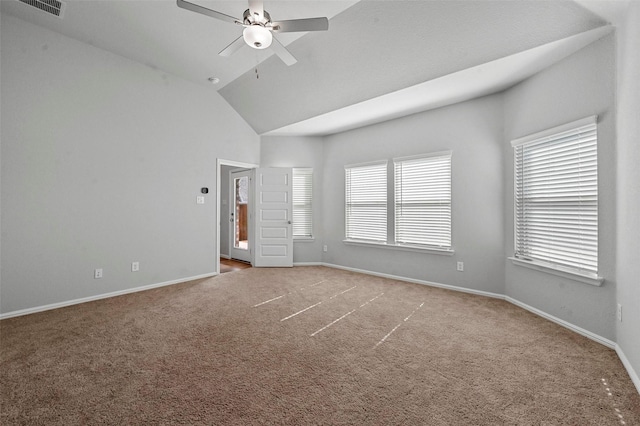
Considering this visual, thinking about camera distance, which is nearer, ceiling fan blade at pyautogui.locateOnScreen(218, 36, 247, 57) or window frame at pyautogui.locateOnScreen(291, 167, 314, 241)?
ceiling fan blade at pyautogui.locateOnScreen(218, 36, 247, 57)

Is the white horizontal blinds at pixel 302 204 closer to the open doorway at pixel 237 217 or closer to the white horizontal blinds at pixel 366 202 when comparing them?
the white horizontal blinds at pixel 366 202

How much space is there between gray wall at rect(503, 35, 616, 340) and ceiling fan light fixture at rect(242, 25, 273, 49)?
117 inches

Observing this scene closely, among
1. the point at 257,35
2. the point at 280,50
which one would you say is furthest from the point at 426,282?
the point at 257,35

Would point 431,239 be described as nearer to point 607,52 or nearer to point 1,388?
point 607,52

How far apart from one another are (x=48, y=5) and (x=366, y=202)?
4.73 metres

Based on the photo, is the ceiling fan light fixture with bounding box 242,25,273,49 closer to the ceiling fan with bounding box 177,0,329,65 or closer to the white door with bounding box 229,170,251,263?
the ceiling fan with bounding box 177,0,329,65

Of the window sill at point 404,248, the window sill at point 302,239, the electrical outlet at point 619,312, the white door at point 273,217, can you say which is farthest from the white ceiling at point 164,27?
the electrical outlet at point 619,312

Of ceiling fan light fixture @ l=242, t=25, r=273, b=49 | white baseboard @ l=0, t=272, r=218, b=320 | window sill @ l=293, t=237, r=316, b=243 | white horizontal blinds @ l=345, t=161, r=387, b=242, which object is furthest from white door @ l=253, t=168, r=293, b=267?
ceiling fan light fixture @ l=242, t=25, r=273, b=49

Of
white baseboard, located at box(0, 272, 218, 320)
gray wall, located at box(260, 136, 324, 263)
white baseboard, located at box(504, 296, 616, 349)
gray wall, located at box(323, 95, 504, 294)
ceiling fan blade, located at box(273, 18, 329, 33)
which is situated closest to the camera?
ceiling fan blade, located at box(273, 18, 329, 33)

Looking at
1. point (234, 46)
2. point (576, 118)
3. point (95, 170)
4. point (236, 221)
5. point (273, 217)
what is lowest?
point (236, 221)

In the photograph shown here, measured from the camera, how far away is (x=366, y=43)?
125 inches

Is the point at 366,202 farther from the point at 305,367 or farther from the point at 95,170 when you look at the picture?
the point at 95,170

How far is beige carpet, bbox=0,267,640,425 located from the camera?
63.8 inches

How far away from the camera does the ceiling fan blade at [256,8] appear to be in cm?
214
